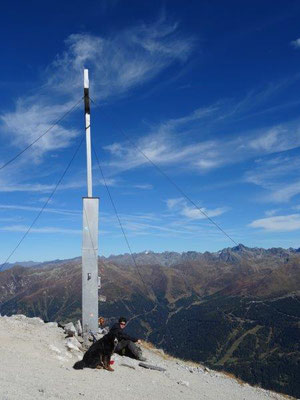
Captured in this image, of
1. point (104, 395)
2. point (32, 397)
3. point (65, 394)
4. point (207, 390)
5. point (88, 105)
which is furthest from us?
point (88, 105)

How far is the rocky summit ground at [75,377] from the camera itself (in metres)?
12.2

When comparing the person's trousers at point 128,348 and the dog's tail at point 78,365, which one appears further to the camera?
the person's trousers at point 128,348

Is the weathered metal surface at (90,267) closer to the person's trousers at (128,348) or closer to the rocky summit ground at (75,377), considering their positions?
the rocky summit ground at (75,377)

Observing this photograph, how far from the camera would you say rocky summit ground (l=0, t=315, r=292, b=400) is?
12.2 m

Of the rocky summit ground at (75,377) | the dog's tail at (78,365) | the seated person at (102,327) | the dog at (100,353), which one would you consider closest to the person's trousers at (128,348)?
the rocky summit ground at (75,377)

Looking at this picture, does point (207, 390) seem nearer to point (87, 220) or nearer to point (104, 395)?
point (104, 395)

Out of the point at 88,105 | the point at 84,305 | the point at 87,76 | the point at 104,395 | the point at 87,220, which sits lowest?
the point at 104,395

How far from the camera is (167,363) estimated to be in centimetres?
2141

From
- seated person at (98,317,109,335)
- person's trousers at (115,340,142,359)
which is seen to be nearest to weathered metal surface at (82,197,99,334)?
seated person at (98,317,109,335)

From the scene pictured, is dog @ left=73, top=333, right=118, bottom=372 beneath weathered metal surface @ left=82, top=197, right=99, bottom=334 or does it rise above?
beneath

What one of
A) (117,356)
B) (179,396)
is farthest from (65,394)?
(117,356)

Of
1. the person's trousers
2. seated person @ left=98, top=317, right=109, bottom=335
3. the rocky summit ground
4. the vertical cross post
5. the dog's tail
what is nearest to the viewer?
the rocky summit ground

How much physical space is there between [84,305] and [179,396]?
873 cm

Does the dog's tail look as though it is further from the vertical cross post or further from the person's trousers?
the vertical cross post
